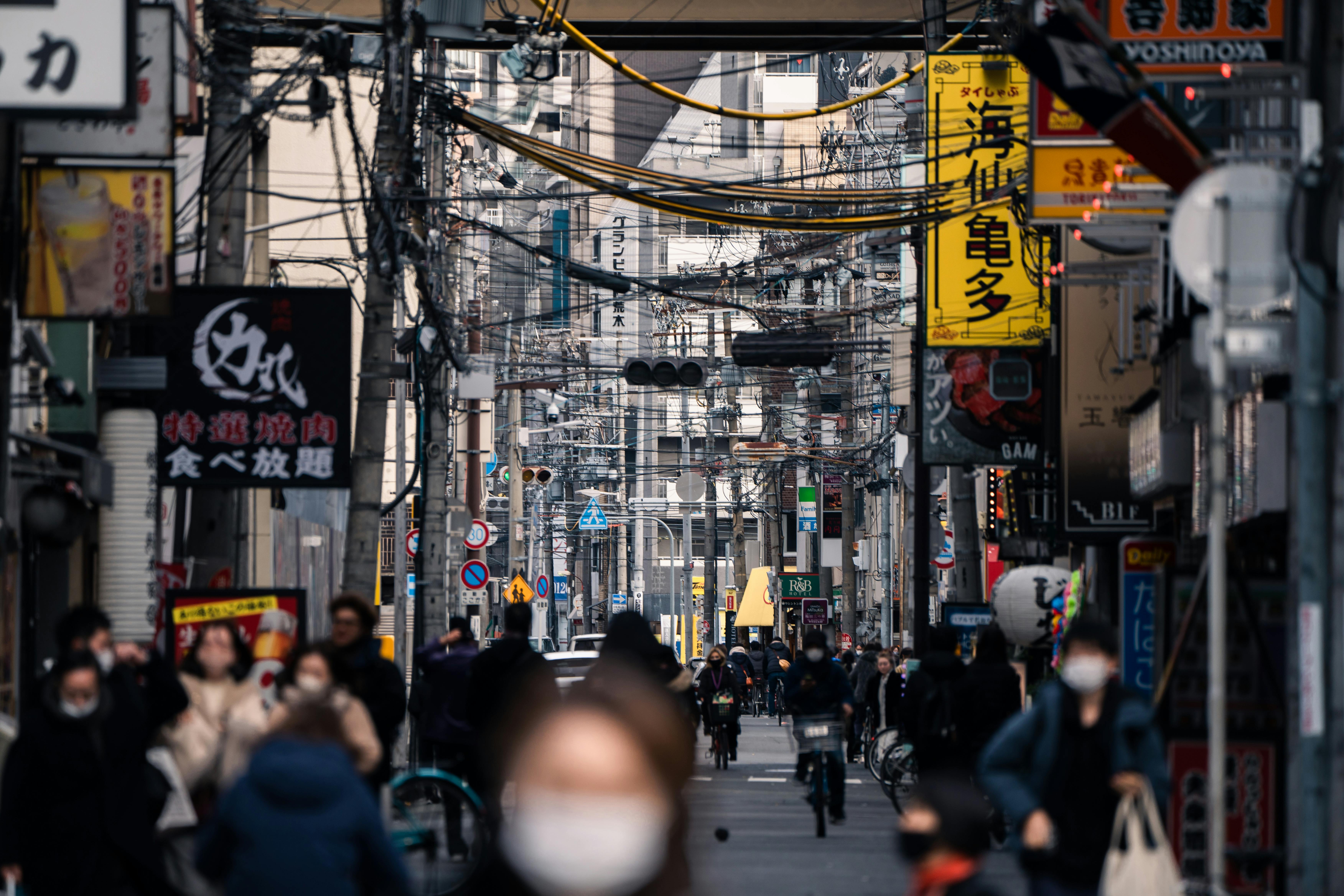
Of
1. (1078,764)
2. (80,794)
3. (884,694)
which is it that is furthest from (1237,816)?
(884,694)

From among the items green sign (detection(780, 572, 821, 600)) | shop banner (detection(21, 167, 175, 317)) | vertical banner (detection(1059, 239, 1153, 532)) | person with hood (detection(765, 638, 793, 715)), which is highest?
shop banner (detection(21, 167, 175, 317))

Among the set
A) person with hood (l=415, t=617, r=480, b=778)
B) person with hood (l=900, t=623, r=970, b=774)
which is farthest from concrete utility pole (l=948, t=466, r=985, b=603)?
person with hood (l=415, t=617, r=480, b=778)

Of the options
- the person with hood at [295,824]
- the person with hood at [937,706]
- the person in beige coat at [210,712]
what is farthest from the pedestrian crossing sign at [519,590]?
the person with hood at [295,824]

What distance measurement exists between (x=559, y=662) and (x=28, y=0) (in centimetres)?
1598

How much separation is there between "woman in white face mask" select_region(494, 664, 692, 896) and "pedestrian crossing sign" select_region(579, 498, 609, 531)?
168ft

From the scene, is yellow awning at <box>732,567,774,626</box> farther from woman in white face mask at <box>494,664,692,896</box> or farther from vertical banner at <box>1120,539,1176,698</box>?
woman in white face mask at <box>494,664,692,896</box>

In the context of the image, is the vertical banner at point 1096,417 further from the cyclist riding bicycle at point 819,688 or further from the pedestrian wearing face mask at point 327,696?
the pedestrian wearing face mask at point 327,696

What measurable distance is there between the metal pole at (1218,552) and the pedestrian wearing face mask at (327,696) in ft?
12.6

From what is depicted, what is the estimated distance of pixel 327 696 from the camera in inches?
297

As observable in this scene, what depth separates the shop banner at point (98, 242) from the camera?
1295 cm

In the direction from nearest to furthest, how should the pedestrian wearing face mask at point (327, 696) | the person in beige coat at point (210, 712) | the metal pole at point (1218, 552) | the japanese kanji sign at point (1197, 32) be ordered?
the pedestrian wearing face mask at point (327, 696)
the metal pole at point (1218, 552)
the person in beige coat at point (210, 712)
the japanese kanji sign at point (1197, 32)

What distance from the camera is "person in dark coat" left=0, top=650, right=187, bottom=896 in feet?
28.7

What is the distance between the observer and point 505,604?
187 ft

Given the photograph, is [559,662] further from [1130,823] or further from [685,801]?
[685,801]
